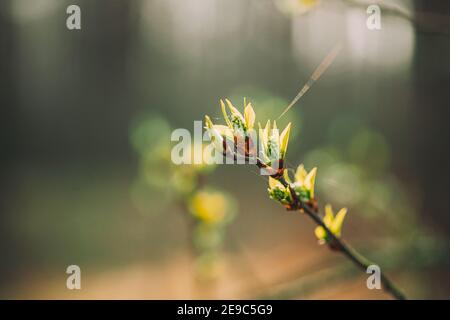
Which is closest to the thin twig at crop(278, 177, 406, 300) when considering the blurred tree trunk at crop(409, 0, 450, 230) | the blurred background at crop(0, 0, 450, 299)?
the blurred background at crop(0, 0, 450, 299)

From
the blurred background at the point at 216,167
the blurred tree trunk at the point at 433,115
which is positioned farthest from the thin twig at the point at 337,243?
the blurred tree trunk at the point at 433,115

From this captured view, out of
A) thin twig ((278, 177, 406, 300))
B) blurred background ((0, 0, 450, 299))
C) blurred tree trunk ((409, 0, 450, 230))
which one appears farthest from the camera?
blurred tree trunk ((409, 0, 450, 230))

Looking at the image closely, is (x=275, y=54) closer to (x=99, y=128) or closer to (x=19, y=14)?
(x=99, y=128)

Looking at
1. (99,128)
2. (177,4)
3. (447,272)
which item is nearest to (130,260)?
(447,272)

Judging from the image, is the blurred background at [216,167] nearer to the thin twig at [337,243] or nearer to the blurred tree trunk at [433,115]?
the blurred tree trunk at [433,115]

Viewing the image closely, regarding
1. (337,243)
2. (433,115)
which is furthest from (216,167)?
(433,115)

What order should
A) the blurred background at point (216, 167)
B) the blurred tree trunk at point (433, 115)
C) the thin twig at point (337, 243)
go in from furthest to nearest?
the blurred tree trunk at point (433, 115), the blurred background at point (216, 167), the thin twig at point (337, 243)

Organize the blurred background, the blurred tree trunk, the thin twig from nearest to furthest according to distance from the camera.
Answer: the thin twig → the blurred background → the blurred tree trunk

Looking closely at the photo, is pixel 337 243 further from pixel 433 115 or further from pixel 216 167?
pixel 433 115

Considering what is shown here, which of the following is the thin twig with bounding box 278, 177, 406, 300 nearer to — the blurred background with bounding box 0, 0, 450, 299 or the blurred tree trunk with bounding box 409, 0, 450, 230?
the blurred background with bounding box 0, 0, 450, 299
